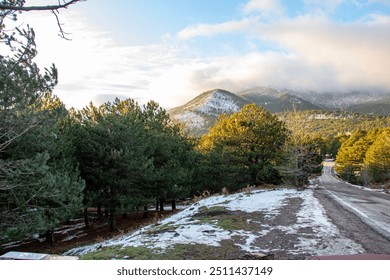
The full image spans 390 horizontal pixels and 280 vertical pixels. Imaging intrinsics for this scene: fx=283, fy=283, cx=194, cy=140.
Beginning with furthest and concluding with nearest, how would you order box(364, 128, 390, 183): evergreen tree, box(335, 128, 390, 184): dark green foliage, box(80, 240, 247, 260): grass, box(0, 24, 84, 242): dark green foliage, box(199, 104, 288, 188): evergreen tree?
1. box(335, 128, 390, 184): dark green foliage
2. box(364, 128, 390, 183): evergreen tree
3. box(199, 104, 288, 188): evergreen tree
4. box(0, 24, 84, 242): dark green foliage
5. box(80, 240, 247, 260): grass

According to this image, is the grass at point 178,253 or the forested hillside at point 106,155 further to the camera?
the forested hillside at point 106,155

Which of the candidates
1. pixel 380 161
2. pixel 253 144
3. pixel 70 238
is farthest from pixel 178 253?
pixel 380 161

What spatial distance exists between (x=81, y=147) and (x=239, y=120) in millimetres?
15693

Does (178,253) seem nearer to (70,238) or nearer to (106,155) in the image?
(106,155)

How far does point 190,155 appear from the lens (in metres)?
29.3

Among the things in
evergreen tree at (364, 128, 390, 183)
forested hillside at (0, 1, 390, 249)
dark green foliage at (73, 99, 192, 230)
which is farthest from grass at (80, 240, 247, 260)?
evergreen tree at (364, 128, 390, 183)

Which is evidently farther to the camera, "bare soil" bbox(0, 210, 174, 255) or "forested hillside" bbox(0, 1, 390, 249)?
"bare soil" bbox(0, 210, 174, 255)

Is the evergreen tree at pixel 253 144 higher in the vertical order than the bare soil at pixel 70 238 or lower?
higher

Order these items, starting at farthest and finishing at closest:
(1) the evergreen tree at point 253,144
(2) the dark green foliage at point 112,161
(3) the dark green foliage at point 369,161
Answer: (3) the dark green foliage at point 369,161 → (1) the evergreen tree at point 253,144 → (2) the dark green foliage at point 112,161

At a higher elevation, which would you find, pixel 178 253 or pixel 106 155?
Result: pixel 106 155

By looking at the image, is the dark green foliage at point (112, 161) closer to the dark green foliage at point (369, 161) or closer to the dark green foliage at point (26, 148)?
the dark green foliage at point (26, 148)

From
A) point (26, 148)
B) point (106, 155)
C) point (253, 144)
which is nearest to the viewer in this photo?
point (26, 148)

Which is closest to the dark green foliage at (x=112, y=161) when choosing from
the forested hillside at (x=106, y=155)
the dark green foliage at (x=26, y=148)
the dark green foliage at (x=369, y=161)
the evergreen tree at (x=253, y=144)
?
the forested hillside at (x=106, y=155)

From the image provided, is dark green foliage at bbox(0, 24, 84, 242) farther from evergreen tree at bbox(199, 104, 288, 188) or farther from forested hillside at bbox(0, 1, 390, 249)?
evergreen tree at bbox(199, 104, 288, 188)
